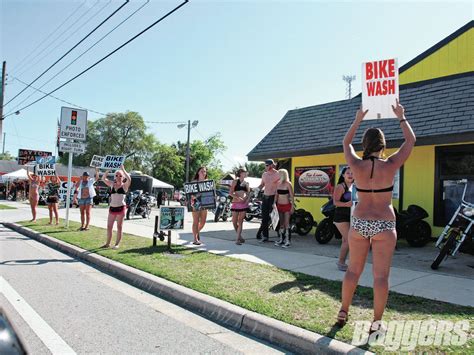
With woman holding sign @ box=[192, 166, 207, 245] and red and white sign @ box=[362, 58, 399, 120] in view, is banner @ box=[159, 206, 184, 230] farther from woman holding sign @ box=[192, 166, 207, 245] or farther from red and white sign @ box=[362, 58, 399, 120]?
red and white sign @ box=[362, 58, 399, 120]

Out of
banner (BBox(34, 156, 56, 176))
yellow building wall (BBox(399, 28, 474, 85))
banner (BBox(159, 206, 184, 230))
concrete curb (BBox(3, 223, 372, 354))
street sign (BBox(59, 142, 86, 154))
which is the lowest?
concrete curb (BBox(3, 223, 372, 354))

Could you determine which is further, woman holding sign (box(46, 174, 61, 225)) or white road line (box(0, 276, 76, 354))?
woman holding sign (box(46, 174, 61, 225))

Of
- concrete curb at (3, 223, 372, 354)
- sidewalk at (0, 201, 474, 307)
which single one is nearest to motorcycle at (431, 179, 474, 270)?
sidewalk at (0, 201, 474, 307)

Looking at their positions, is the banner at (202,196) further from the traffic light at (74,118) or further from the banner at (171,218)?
the traffic light at (74,118)

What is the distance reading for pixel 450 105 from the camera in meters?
9.29

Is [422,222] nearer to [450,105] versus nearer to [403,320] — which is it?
[450,105]

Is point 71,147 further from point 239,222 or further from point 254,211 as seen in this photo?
point 254,211

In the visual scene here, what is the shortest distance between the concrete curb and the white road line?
1602 mm

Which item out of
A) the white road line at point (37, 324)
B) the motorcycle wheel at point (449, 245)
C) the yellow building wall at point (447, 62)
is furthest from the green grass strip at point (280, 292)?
the yellow building wall at point (447, 62)

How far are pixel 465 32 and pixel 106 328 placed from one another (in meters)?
10.9

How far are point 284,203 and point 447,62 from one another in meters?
6.00

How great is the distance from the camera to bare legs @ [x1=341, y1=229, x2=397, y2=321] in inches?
143

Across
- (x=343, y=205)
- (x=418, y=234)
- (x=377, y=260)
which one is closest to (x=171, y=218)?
(x=343, y=205)

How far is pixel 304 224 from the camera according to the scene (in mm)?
11883
